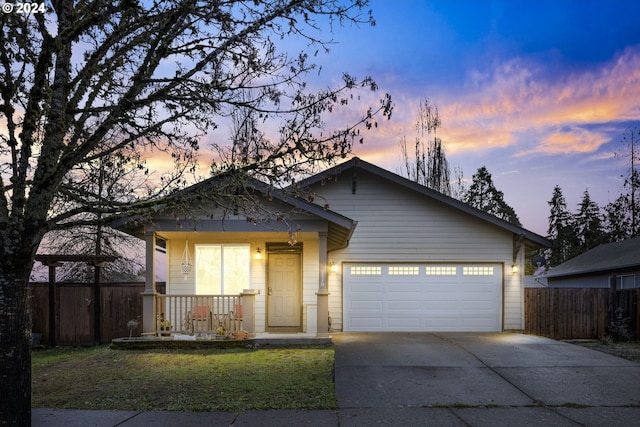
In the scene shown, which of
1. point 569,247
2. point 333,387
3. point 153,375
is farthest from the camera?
point 569,247

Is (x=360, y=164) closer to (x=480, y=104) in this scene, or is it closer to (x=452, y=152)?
(x=480, y=104)

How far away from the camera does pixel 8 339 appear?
16.3 feet

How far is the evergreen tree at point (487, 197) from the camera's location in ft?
136

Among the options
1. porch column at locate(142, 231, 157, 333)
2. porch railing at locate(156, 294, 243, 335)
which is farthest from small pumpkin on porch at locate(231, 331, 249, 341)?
porch column at locate(142, 231, 157, 333)

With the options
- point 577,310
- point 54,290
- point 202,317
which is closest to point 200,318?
point 202,317

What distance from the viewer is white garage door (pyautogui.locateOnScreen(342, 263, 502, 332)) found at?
15.6m

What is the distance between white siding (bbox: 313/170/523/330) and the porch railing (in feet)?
12.4

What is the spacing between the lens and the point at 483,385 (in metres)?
8.16

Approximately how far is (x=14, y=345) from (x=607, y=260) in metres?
22.5

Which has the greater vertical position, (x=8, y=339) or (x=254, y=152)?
(x=254, y=152)

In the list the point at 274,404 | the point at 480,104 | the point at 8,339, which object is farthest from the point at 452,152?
the point at 8,339

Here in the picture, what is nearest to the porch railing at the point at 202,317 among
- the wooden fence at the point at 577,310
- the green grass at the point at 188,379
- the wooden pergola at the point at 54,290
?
the green grass at the point at 188,379

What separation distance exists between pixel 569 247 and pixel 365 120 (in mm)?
49236

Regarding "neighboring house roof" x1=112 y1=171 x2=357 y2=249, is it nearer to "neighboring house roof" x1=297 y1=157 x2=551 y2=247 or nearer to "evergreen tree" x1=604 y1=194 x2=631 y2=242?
"neighboring house roof" x1=297 y1=157 x2=551 y2=247
